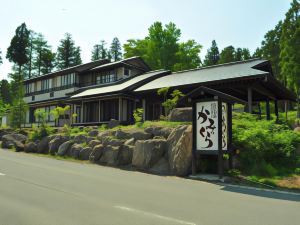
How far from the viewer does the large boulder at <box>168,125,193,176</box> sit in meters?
11.5

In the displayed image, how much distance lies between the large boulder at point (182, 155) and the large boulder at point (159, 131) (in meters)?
1.99

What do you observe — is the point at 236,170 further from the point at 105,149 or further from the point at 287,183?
the point at 105,149

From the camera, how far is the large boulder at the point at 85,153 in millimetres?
15812

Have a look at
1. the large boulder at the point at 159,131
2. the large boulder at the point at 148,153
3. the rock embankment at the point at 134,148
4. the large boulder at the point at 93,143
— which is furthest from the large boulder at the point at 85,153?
the large boulder at the point at 148,153

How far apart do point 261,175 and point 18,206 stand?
25.8 ft

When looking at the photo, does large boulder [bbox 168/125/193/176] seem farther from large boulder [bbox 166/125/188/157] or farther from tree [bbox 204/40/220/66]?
tree [bbox 204/40/220/66]

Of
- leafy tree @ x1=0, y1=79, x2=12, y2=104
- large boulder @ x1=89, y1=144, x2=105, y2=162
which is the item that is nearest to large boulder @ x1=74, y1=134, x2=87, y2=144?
large boulder @ x1=89, y1=144, x2=105, y2=162

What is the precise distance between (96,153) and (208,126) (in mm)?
6474

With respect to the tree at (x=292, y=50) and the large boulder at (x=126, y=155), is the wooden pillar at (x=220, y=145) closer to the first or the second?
the large boulder at (x=126, y=155)

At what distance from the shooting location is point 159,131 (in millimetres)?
14398

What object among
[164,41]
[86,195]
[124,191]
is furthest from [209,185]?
[164,41]

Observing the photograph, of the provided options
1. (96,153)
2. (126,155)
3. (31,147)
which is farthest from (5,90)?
(126,155)

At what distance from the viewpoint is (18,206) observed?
629 centimetres

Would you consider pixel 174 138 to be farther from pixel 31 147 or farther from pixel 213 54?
pixel 213 54
